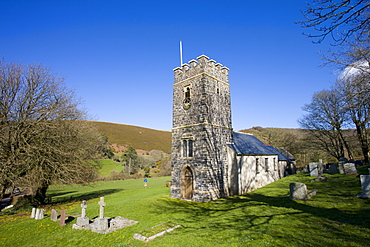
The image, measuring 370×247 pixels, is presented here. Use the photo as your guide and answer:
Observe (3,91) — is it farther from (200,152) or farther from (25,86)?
(200,152)

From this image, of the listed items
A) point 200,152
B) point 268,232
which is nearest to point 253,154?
point 200,152

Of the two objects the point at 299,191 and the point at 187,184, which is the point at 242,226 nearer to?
the point at 299,191

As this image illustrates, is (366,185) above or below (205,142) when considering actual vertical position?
below

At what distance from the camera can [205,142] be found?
51.1 feet

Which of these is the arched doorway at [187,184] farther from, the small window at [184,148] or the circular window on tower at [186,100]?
the circular window on tower at [186,100]

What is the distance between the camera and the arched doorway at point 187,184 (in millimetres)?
16206

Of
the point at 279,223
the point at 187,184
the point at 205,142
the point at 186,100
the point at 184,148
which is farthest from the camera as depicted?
the point at 186,100

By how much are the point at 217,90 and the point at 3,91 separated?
18.0 metres

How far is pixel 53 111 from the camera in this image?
1653cm

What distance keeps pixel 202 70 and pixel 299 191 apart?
462 inches

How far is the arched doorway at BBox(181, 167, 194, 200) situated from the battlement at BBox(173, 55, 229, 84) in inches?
345

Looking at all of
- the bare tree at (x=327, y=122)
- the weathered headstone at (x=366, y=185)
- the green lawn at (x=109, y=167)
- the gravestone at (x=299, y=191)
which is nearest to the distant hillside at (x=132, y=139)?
the green lawn at (x=109, y=167)

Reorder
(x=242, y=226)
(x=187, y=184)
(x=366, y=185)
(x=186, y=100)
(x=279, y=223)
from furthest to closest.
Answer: (x=186, y=100), (x=187, y=184), (x=366, y=185), (x=242, y=226), (x=279, y=223)

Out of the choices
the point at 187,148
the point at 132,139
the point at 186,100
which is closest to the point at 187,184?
the point at 187,148
